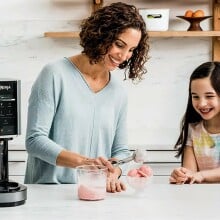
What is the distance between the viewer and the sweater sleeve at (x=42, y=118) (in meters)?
1.99

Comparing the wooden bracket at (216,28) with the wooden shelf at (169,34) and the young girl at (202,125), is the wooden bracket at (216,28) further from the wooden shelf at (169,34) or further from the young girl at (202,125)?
the young girl at (202,125)

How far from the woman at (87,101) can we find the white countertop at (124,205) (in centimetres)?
14

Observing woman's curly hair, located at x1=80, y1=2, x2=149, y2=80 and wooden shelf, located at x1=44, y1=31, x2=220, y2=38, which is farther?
wooden shelf, located at x1=44, y1=31, x2=220, y2=38

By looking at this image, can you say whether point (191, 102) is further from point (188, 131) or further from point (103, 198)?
point (103, 198)

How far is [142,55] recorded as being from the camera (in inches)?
87.8

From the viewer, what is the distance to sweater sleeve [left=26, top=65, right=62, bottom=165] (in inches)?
78.2

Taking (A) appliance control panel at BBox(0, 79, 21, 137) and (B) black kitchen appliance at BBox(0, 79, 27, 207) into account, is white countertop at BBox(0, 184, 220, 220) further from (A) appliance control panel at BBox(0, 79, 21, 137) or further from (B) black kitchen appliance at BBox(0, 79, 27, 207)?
(A) appliance control panel at BBox(0, 79, 21, 137)

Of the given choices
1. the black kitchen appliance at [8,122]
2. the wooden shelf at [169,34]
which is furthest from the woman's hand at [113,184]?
the wooden shelf at [169,34]

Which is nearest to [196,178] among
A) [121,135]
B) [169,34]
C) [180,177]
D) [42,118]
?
[180,177]

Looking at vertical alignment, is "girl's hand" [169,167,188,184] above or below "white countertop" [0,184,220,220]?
above

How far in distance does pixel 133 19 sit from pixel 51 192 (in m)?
0.68

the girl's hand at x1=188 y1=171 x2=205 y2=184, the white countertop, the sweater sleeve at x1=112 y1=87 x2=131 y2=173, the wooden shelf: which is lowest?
the white countertop

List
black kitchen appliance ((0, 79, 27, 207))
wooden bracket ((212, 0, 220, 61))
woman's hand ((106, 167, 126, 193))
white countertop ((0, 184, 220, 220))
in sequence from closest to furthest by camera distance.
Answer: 1. white countertop ((0, 184, 220, 220))
2. black kitchen appliance ((0, 79, 27, 207))
3. woman's hand ((106, 167, 126, 193))
4. wooden bracket ((212, 0, 220, 61))

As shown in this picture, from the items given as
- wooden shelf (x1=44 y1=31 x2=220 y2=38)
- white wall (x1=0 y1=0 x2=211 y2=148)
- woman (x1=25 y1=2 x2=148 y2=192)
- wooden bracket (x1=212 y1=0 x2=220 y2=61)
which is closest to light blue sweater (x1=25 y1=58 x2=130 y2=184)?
woman (x1=25 y1=2 x2=148 y2=192)
